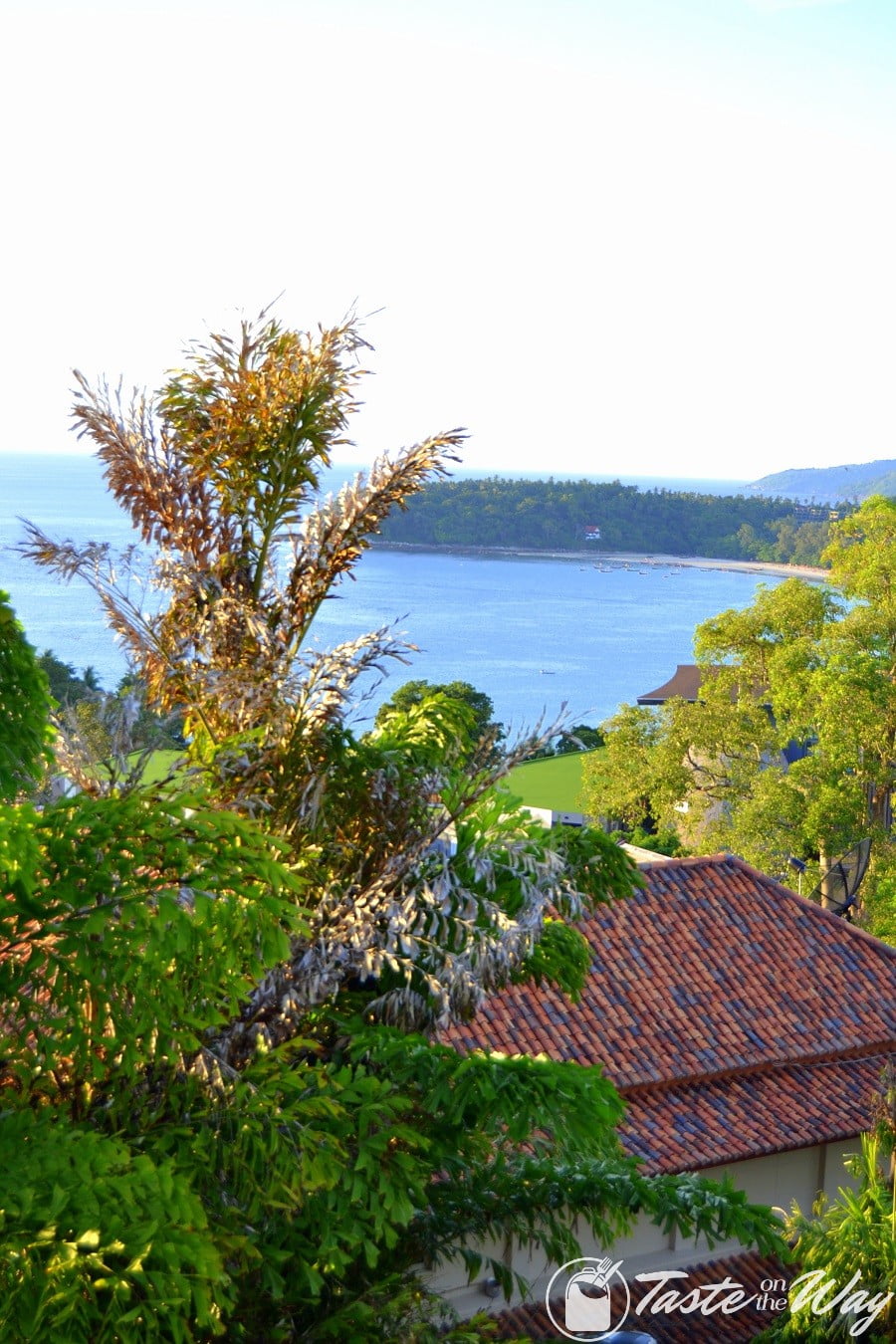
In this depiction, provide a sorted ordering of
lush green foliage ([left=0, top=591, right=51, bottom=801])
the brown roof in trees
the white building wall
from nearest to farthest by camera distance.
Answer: lush green foliage ([left=0, top=591, right=51, bottom=801])
the white building wall
the brown roof in trees

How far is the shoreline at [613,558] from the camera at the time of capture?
10688 centimetres

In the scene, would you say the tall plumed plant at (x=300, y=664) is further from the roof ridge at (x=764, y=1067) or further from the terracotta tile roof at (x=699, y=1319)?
the roof ridge at (x=764, y=1067)

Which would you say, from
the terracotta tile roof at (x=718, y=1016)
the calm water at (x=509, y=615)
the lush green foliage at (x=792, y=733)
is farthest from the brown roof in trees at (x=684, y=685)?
the terracotta tile roof at (x=718, y=1016)

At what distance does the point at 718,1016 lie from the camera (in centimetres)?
1534

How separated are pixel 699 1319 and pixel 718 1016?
12.8 feet

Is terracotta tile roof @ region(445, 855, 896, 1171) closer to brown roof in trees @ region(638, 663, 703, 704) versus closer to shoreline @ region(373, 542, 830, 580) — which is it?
brown roof in trees @ region(638, 663, 703, 704)

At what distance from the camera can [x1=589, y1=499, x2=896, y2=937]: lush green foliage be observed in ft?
82.6

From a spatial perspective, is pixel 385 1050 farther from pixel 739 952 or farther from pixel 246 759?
pixel 739 952

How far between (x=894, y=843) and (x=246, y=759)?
2086 cm

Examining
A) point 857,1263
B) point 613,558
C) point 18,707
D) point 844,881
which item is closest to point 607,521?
point 613,558

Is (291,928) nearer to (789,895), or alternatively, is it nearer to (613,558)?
(789,895)

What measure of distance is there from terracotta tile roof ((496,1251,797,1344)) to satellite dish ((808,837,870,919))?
15037 millimetres

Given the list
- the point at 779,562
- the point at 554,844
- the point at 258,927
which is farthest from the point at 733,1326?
the point at 779,562

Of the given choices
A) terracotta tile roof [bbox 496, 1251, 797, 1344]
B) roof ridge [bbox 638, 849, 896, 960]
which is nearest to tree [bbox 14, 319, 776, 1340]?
terracotta tile roof [bbox 496, 1251, 797, 1344]
